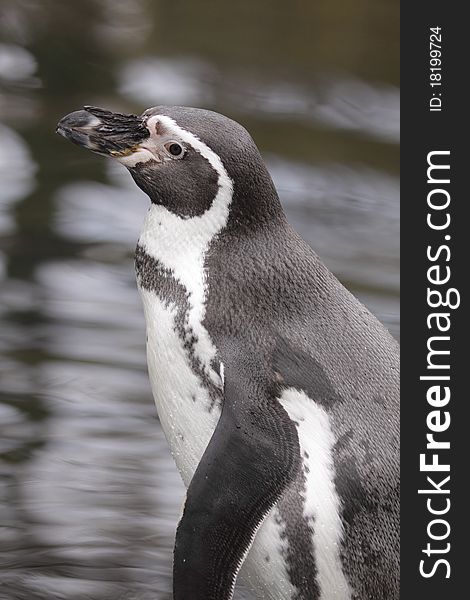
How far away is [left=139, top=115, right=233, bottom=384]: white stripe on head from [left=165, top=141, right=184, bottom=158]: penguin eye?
0.07ft

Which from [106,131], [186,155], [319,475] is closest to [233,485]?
[319,475]

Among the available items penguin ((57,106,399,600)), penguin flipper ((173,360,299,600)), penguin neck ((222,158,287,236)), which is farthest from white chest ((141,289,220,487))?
penguin neck ((222,158,287,236))

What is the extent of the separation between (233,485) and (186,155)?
2.25 ft

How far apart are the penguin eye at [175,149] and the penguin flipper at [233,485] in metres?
0.46

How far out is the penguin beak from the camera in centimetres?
314

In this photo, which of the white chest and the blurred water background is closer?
the white chest

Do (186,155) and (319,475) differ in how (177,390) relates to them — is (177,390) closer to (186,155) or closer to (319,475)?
(319,475)

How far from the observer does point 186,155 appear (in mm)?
3076

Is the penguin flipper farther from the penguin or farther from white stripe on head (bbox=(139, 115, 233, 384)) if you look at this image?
white stripe on head (bbox=(139, 115, 233, 384))

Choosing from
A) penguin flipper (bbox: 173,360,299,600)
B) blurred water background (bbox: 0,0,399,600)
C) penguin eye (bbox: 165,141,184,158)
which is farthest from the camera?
blurred water background (bbox: 0,0,399,600)

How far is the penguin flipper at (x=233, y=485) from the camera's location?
2.97 meters

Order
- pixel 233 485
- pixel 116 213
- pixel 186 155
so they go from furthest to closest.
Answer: pixel 116 213 → pixel 186 155 → pixel 233 485

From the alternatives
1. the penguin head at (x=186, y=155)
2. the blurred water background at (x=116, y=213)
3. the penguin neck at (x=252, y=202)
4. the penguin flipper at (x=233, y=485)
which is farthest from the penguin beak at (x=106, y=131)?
the blurred water background at (x=116, y=213)

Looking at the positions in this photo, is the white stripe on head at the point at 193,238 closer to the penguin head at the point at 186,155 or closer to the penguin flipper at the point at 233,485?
the penguin head at the point at 186,155
